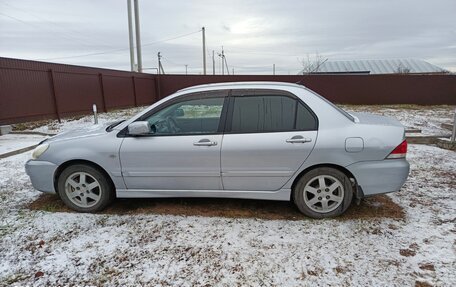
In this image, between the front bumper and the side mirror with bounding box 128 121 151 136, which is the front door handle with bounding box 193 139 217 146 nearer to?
the side mirror with bounding box 128 121 151 136

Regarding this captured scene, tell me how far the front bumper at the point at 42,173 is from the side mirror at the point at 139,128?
1.12 meters

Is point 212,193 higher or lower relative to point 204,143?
lower

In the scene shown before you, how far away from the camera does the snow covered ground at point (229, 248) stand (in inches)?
99.4

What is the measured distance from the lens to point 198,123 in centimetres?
372

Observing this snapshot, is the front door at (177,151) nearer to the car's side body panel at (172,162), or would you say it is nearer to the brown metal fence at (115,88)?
the car's side body panel at (172,162)

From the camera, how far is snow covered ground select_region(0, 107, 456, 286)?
8.29 feet

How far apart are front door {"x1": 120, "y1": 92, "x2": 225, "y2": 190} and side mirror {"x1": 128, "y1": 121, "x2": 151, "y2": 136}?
4.0 inches

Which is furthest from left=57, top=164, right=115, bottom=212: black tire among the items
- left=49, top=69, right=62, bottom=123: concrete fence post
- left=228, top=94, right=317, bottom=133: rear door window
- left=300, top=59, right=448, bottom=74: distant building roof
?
left=300, top=59, right=448, bottom=74: distant building roof

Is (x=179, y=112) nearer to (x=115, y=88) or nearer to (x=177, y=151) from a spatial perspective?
(x=177, y=151)

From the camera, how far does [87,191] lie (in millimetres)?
3732

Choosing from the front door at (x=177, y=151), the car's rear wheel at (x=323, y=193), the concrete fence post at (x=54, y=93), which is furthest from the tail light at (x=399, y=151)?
the concrete fence post at (x=54, y=93)

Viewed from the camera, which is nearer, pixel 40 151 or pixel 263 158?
pixel 263 158

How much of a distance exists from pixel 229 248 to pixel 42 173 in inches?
101

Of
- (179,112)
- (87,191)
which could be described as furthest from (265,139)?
(87,191)
